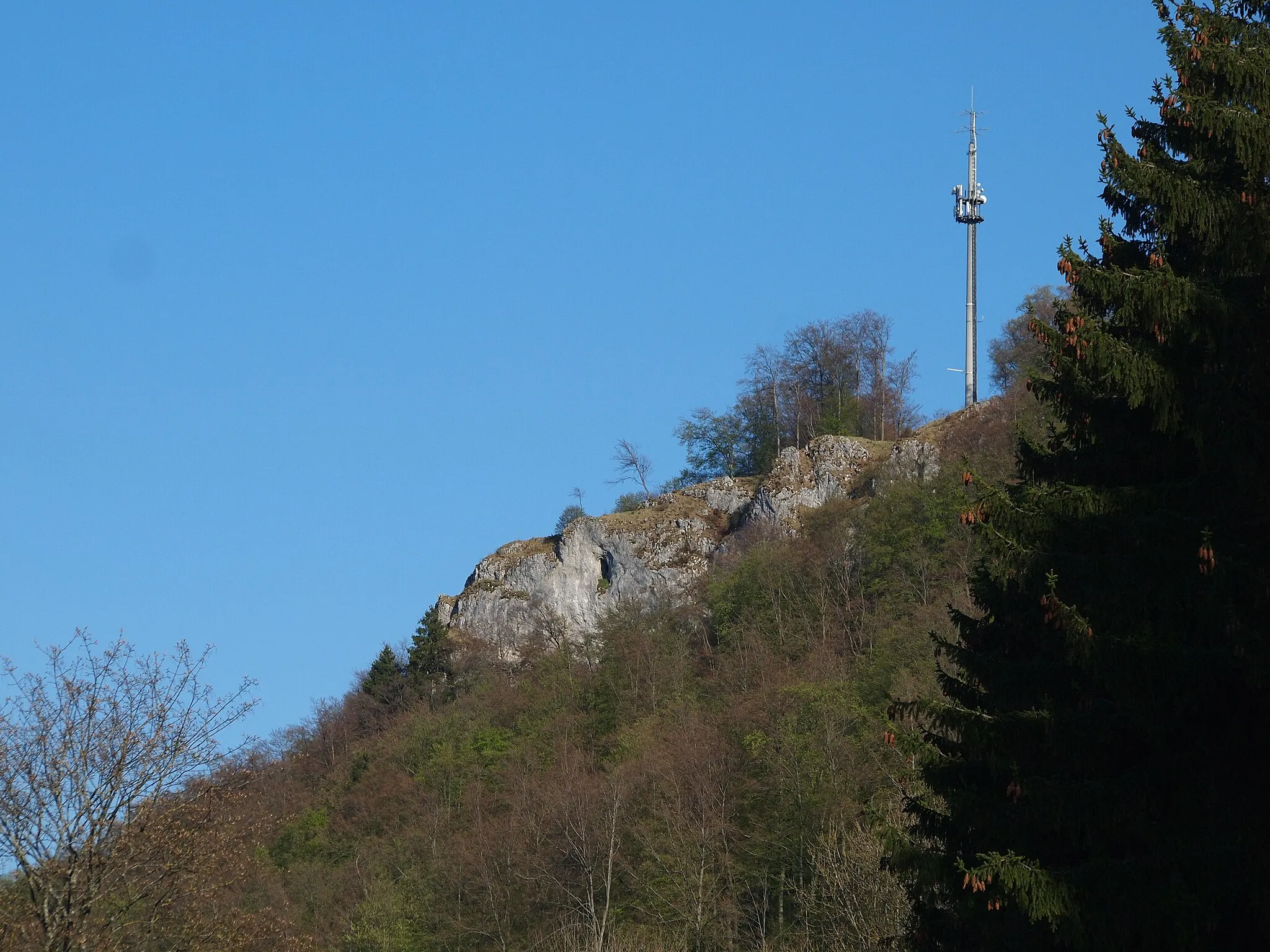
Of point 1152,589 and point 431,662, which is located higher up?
point 431,662

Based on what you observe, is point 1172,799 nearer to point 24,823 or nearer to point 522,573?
point 24,823

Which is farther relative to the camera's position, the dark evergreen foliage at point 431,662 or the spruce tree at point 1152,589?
the dark evergreen foliage at point 431,662

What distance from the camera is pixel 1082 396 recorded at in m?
12.6

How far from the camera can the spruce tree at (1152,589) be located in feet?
33.9

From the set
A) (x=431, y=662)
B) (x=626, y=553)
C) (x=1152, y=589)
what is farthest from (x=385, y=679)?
(x=1152, y=589)

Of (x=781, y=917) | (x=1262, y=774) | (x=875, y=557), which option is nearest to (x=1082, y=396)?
(x=1262, y=774)

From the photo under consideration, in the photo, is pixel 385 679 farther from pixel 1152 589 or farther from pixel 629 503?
pixel 1152 589

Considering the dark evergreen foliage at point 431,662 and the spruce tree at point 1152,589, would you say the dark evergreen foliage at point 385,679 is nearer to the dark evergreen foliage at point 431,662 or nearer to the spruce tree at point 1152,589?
the dark evergreen foliage at point 431,662

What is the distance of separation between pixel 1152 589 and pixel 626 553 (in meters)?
72.8

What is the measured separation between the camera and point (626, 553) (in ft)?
274

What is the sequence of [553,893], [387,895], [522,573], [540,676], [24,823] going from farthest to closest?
[522,573] < [540,676] < [387,895] < [553,893] < [24,823]

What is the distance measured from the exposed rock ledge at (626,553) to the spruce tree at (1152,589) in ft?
213

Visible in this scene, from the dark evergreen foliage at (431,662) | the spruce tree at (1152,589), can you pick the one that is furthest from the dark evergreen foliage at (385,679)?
the spruce tree at (1152,589)

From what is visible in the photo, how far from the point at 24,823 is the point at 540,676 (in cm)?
4198
